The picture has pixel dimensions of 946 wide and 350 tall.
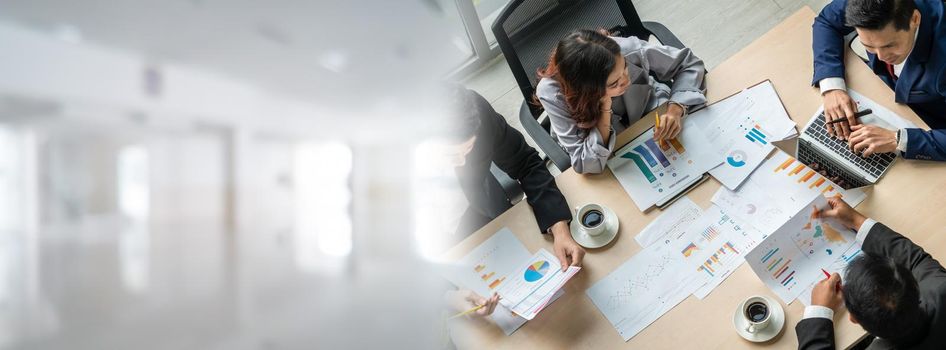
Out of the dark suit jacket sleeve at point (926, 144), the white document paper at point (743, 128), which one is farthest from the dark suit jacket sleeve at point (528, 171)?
the dark suit jacket sleeve at point (926, 144)

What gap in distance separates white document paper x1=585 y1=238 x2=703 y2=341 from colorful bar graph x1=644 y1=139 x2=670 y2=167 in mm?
203

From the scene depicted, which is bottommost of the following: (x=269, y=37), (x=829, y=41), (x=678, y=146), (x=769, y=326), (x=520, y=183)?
(x=769, y=326)

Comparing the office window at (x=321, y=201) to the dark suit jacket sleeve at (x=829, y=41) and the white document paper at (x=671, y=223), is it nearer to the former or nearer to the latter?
the white document paper at (x=671, y=223)

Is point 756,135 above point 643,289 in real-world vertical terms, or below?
above

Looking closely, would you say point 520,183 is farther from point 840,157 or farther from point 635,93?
point 840,157

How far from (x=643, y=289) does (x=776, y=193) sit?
360 millimetres

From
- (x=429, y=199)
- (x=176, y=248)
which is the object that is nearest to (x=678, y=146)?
(x=429, y=199)

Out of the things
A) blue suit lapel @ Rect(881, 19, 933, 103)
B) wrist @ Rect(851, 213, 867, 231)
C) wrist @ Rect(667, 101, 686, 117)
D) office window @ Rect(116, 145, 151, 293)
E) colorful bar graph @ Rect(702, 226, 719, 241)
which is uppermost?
blue suit lapel @ Rect(881, 19, 933, 103)

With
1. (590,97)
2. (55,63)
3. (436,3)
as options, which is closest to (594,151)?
(590,97)

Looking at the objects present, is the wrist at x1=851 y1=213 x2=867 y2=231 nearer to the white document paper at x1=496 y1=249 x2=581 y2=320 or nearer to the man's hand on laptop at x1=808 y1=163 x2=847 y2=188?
the man's hand on laptop at x1=808 y1=163 x2=847 y2=188

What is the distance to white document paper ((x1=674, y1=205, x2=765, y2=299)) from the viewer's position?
50.6 inches

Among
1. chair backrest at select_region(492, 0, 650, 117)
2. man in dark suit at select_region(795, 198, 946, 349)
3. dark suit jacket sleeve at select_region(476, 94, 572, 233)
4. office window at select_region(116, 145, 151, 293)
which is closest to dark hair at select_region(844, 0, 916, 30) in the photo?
man in dark suit at select_region(795, 198, 946, 349)

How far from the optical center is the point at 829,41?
1.41 metres

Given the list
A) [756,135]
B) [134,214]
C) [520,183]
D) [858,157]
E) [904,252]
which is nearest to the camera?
[134,214]
